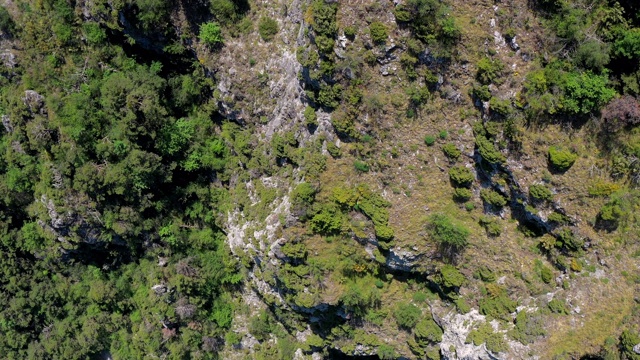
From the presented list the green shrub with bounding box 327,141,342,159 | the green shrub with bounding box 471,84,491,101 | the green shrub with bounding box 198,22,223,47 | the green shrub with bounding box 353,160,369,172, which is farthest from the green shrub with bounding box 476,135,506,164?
the green shrub with bounding box 198,22,223,47

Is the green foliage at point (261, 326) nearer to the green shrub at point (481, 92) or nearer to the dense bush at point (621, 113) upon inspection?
the green shrub at point (481, 92)

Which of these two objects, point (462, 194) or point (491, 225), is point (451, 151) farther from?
point (491, 225)

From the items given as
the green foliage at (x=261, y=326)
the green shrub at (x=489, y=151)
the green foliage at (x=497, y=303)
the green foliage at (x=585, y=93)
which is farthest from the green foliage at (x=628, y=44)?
the green foliage at (x=261, y=326)

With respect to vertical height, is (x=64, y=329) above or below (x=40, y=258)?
below

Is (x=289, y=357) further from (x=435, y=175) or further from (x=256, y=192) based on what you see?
(x=435, y=175)

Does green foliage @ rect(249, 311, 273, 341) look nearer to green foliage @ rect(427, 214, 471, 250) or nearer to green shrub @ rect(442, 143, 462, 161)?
green foliage @ rect(427, 214, 471, 250)

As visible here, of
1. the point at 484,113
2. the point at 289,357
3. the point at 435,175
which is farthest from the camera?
the point at 289,357

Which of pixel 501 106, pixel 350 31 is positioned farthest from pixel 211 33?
pixel 501 106

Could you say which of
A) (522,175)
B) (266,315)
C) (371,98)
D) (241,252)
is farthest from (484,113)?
(266,315)
